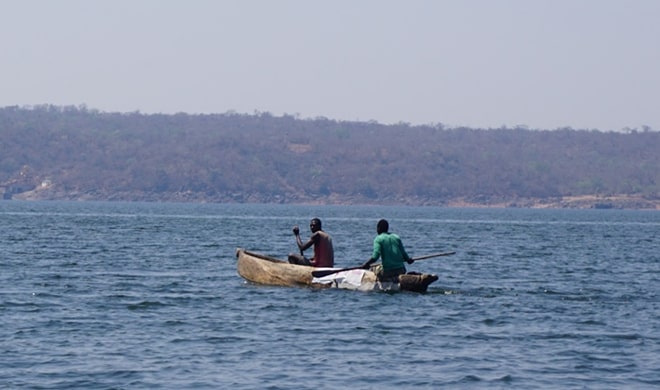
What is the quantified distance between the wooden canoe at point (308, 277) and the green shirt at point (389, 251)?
35 cm

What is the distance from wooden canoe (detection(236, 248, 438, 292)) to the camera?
90.1 feet

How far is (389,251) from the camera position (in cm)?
2731

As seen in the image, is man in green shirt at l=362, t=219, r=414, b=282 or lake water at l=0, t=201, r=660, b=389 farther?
man in green shirt at l=362, t=219, r=414, b=282

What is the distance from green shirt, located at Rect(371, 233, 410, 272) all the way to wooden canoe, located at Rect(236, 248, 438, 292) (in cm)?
35

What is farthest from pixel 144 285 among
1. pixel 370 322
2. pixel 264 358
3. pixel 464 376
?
pixel 464 376

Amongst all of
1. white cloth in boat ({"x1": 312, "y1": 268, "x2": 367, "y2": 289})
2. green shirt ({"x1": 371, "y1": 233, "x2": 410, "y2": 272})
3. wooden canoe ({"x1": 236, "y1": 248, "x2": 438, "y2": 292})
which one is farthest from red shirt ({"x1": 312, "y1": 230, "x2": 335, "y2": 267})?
green shirt ({"x1": 371, "y1": 233, "x2": 410, "y2": 272})

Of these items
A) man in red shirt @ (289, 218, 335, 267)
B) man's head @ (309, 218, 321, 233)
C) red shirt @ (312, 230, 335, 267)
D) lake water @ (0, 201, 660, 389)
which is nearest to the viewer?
lake water @ (0, 201, 660, 389)

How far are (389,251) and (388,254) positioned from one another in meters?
0.06

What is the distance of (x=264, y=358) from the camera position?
1895 cm

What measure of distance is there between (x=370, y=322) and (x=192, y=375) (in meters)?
5.99

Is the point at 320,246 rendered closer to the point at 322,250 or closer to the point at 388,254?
the point at 322,250

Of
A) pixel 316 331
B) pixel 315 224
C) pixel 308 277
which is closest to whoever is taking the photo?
pixel 316 331

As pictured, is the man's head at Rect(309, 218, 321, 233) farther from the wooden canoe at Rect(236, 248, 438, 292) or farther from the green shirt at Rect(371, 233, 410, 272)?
the green shirt at Rect(371, 233, 410, 272)

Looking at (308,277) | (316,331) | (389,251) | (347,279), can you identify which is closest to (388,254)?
(389,251)
